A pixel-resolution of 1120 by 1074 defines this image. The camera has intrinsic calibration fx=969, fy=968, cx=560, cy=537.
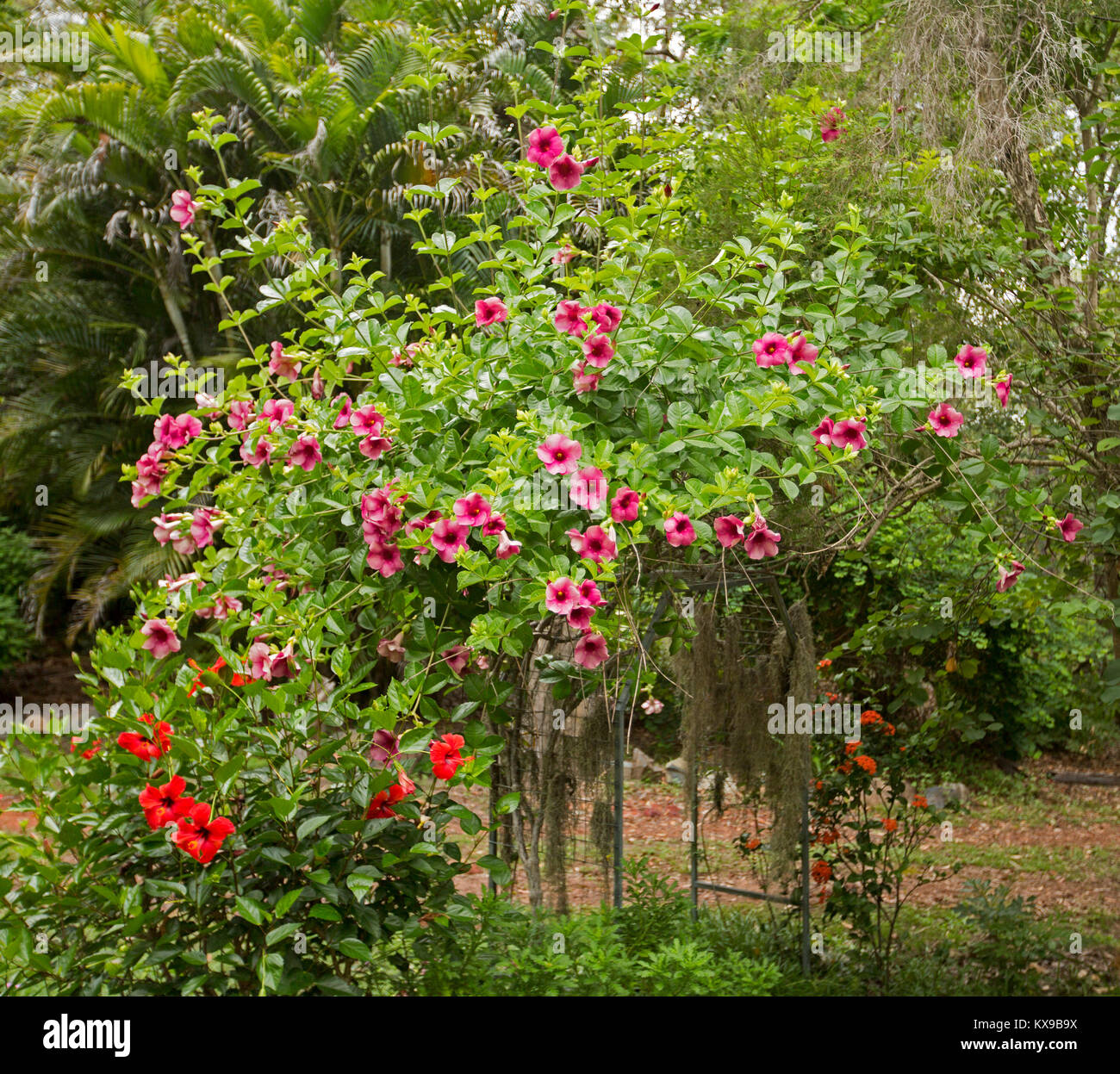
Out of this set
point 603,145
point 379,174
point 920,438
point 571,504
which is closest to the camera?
point 571,504

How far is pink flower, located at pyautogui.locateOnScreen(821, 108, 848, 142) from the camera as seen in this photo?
10.7 ft

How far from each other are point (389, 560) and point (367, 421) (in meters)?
0.33

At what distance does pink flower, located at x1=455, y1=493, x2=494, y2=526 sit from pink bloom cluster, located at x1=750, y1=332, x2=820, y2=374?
744 millimetres

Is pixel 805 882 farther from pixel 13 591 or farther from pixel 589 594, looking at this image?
pixel 13 591

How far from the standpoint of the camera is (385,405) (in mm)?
2229

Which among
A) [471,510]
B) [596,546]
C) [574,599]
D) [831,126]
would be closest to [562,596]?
[574,599]

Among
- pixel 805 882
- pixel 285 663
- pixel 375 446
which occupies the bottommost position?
pixel 805 882

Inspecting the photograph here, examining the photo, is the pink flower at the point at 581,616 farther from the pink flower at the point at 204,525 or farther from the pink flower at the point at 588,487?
the pink flower at the point at 204,525

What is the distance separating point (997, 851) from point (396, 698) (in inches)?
256

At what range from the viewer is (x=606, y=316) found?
217 cm

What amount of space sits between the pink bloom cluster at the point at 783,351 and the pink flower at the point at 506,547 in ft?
2.37
